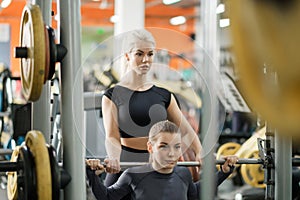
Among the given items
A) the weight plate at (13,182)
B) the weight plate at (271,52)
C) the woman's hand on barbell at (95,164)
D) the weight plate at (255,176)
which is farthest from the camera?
the weight plate at (255,176)

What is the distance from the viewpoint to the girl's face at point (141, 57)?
85.5 inches

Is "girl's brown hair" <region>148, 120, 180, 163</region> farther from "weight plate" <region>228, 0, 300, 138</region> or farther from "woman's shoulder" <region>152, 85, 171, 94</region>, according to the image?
"weight plate" <region>228, 0, 300, 138</region>

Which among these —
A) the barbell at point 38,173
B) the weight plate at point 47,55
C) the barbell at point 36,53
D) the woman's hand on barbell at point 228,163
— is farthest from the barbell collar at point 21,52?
the woman's hand on barbell at point 228,163

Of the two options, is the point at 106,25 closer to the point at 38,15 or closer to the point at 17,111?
the point at 17,111

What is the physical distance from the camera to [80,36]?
6.54ft

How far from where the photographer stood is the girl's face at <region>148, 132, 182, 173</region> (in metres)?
2.40

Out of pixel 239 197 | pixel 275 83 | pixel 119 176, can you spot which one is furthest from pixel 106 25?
pixel 275 83

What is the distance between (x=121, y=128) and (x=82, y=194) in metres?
0.57

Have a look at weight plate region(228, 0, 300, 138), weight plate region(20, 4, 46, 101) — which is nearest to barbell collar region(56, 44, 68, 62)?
weight plate region(20, 4, 46, 101)

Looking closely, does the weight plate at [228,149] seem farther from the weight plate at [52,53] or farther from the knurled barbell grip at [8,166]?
the weight plate at [52,53]

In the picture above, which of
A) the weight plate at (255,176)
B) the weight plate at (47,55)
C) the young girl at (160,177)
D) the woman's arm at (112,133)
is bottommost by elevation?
the weight plate at (255,176)

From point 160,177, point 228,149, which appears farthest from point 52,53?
point 228,149

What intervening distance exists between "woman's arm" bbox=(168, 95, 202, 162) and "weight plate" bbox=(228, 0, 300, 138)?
196cm

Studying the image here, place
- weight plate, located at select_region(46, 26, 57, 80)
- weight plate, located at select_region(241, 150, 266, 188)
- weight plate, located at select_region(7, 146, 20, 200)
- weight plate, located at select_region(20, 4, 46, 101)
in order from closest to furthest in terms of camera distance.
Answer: weight plate, located at select_region(20, 4, 46, 101) → weight plate, located at select_region(46, 26, 57, 80) → weight plate, located at select_region(7, 146, 20, 200) → weight plate, located at select_region(241, 150, 266, 188)
